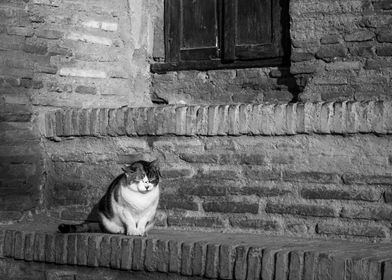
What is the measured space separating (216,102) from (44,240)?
1.72 meters

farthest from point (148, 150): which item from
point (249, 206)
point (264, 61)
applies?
point (264, 61)

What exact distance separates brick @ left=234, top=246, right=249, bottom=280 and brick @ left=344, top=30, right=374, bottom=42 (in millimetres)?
1656

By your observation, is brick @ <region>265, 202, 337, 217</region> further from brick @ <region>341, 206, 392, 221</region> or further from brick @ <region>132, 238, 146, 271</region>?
brick @ <region>132, 238, 146, 271</region>

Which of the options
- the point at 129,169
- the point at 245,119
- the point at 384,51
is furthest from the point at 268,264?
the point at 384,51

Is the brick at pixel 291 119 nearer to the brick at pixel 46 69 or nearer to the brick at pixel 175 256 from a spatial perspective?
the brick at pixel 175 256

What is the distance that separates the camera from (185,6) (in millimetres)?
6316

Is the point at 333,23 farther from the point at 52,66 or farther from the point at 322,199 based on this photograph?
the point at 52,66

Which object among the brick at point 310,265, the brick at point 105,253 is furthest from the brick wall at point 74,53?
the brick at point 310,265

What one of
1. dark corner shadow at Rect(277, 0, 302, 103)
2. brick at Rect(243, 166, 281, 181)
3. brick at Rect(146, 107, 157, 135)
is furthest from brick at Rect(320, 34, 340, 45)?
brick at Rect(146, 107, 157, 135)

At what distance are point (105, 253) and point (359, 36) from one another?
6.74ft

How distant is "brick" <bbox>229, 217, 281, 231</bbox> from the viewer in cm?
472

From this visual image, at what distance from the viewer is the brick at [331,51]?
17.0 ft

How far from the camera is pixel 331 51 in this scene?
5207 mm

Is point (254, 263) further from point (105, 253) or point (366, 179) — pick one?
point (105, 253)
